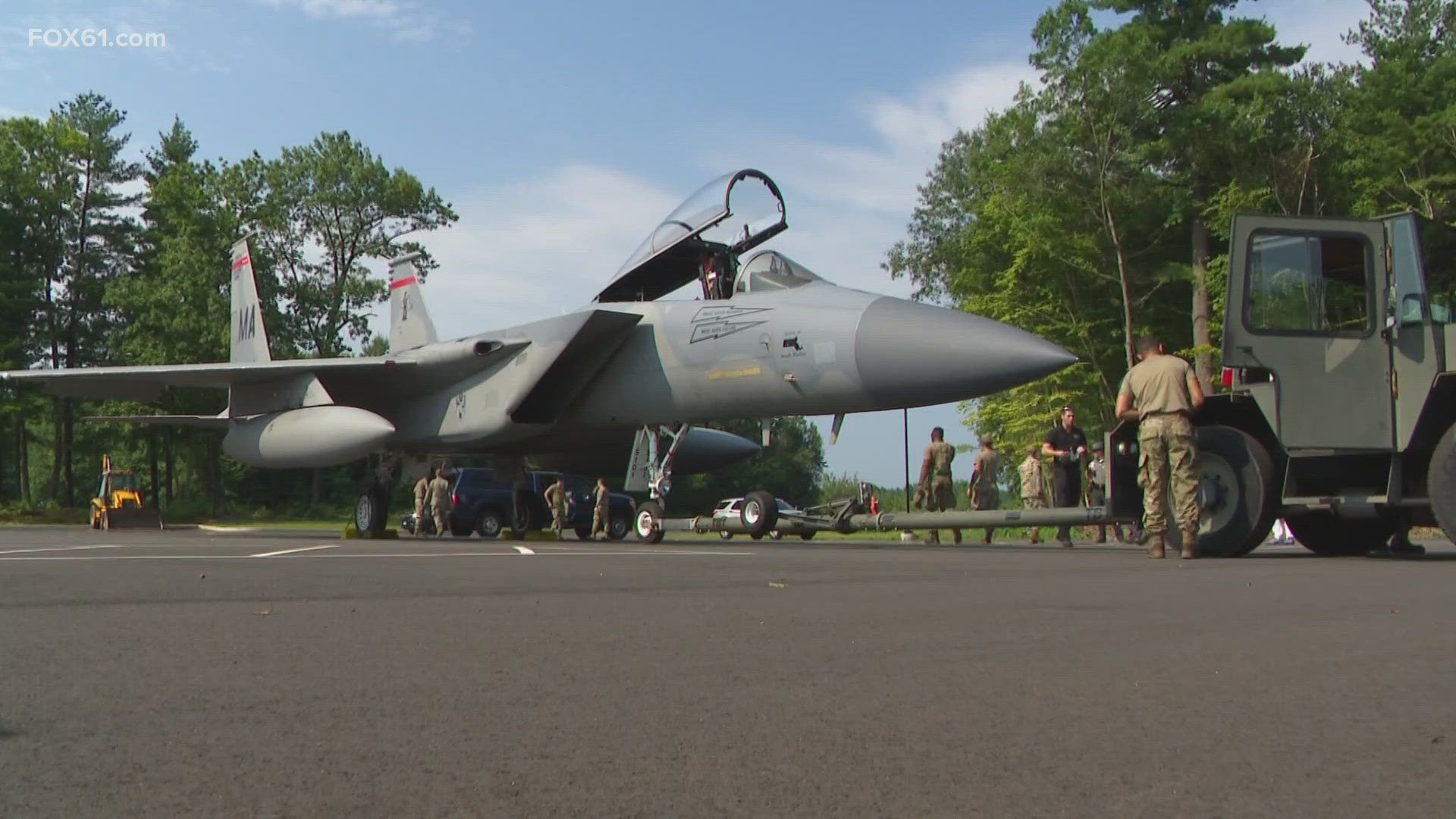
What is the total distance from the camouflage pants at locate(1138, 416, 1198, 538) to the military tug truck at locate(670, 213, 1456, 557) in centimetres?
27

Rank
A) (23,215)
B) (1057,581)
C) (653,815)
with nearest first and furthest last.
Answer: (653,815) < (1057,581) < (23,215)

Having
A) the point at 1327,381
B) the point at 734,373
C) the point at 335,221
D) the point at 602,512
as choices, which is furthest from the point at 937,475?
the point at 335,221

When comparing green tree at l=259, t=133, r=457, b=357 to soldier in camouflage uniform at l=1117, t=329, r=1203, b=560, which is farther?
green tree at l=259, t=133, r=457, b=357

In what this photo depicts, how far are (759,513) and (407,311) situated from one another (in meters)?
8.88

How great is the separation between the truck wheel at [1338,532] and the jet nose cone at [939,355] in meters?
2.17

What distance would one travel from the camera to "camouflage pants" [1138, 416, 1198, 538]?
340 inches

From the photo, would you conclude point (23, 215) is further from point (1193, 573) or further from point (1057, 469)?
point (1193, 573)

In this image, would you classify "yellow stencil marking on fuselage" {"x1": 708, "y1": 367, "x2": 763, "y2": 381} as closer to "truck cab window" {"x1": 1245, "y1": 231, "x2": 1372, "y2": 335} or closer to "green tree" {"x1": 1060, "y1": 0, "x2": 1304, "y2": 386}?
"truck cab window" {"x1": 1245, "y1": 231, "x2": 1372, "y2": 335}

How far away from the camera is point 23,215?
4378 centimetres

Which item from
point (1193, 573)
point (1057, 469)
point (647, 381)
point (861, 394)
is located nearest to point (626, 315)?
point (647, 381)

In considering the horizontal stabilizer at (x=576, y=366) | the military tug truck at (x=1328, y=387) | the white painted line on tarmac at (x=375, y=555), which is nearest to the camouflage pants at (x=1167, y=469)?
the military tug truck at (x=1328, y=387)

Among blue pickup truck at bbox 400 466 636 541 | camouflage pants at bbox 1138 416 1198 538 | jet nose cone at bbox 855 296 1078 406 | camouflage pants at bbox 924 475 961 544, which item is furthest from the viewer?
blue pickup truck at bbox 400 466 636 541

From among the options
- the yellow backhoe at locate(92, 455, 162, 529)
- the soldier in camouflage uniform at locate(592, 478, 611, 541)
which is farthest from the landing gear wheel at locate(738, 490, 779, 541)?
the yellow backhoe at locate(92, 455, 162, 529)

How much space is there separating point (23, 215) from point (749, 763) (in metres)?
48.7
